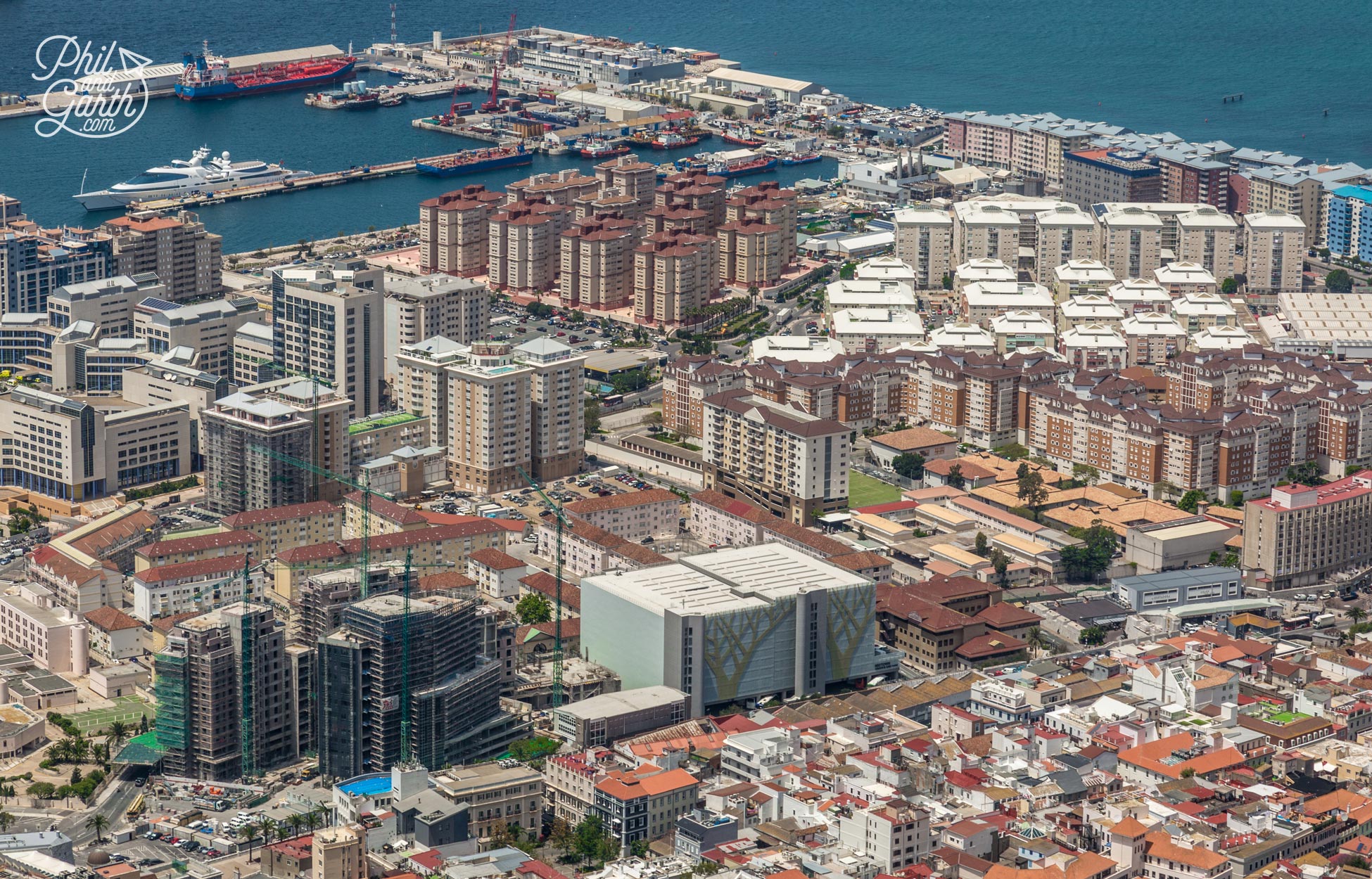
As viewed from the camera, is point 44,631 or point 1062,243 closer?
point 44,631

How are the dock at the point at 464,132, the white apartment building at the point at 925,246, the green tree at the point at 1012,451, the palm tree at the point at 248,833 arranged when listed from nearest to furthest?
the palm tree at the point at 248,833 < the green tree at the point at 1012,451 < the white apartment building at the point at 925,246 < the dock at the point at 464,132

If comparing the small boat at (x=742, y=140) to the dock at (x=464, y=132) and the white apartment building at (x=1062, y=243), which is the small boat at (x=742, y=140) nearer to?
the dock at (x=464, y=132)

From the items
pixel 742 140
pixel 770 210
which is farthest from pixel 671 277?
pixel 742 140

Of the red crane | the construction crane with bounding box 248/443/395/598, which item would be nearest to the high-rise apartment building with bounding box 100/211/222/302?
the construction crane with bounding box 248/443/395/598

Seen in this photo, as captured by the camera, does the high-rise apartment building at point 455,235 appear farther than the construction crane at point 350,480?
Yes

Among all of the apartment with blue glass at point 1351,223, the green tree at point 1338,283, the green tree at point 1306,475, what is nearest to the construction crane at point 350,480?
the green tree at point 1306,475

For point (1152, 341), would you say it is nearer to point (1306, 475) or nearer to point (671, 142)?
point (1306, 475)
